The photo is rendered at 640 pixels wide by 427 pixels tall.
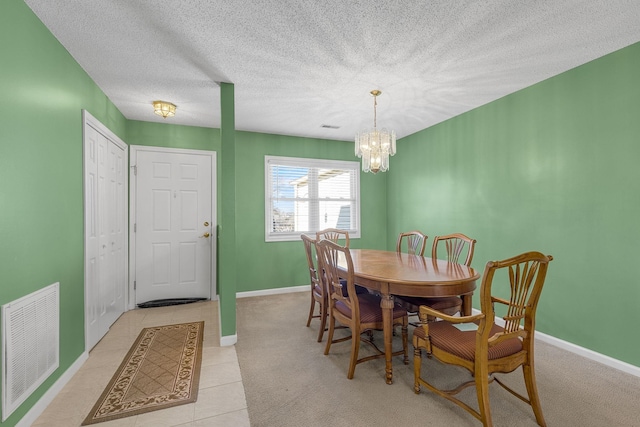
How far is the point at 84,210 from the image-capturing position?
98.0 inches

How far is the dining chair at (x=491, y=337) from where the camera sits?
148 centimetres

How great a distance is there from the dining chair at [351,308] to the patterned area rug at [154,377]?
3.76ft

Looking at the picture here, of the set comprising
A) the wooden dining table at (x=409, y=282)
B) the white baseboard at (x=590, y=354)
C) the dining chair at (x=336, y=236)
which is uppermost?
the dining chair at (x=336, y=236)

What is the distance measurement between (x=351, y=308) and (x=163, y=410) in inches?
54.9

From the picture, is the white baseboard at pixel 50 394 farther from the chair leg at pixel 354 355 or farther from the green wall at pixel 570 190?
the green wall at pixel 570 190

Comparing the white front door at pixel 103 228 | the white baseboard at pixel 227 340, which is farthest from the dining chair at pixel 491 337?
the white front door at pixel 103 228

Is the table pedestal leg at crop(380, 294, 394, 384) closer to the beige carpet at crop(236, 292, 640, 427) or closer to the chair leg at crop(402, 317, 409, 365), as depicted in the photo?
the beige carpet at crop(236, 292, 640, 427)

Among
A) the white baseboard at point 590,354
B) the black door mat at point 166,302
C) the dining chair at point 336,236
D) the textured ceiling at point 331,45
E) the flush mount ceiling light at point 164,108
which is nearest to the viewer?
the textured ceiling at point 331,45

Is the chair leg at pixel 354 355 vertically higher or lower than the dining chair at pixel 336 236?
lower

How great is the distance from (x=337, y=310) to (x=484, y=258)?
7.03ft

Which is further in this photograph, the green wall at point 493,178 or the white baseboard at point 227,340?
the white baseboard at point 227,340

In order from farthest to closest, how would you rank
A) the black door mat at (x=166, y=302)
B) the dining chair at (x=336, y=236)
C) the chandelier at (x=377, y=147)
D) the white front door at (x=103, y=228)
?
the black door mat at (x=166, y=302) → the dining chair at (x=336, y=236) → the chandelier at (x=377, y=147) → the white front door at (x=103, y=228)

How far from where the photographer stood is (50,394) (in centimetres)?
191

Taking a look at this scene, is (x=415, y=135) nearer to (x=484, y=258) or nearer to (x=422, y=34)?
(x=484, y=258)
